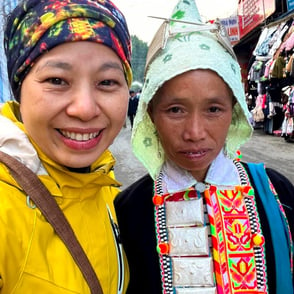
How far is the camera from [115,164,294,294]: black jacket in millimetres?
1389

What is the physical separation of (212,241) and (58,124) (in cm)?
73

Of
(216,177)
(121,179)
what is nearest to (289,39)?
(121,179)

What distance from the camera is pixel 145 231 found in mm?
1460

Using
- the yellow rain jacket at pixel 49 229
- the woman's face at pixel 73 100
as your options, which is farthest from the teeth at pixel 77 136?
the yellow rain jacket at pixel 49 229

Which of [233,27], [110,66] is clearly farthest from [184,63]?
[233,27]

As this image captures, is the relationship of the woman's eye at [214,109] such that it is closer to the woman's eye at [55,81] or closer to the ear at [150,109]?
the ear at [150,109]

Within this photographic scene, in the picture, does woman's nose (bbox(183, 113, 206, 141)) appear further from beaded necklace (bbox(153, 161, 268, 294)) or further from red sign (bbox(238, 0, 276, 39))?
red sign (bbox(238, 0, 276, 39))

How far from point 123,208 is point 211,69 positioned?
687 millimetres

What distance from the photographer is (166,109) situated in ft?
4.51

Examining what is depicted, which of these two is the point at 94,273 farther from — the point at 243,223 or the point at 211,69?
the point at 211,69

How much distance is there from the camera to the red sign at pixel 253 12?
35.2ft

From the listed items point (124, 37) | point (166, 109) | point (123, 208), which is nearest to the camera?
point (124, 37)

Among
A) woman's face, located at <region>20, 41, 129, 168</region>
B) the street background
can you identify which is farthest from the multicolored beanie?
the street background

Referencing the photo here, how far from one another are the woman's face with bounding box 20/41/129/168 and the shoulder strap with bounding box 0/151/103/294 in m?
0.11
